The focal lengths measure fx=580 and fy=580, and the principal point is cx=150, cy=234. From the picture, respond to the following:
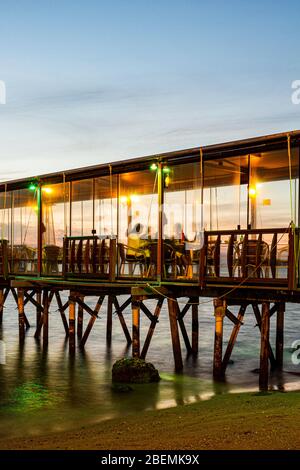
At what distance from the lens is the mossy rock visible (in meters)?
13.0

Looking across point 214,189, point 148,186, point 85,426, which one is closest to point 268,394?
point 85,426

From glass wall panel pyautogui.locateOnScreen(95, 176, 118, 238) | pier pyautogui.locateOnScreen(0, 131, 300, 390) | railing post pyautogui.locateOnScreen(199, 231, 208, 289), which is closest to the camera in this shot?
pier pyautogui.locateOnScreen(0, 131, 300, 390)

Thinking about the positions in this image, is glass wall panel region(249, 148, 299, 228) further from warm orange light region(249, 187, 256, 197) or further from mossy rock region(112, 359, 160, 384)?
mossy rock region(112, 359, 160, 384)

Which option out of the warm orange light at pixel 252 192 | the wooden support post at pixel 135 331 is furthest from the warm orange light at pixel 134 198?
the warm orange light at pixel 252 192

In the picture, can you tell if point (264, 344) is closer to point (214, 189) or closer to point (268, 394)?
point (268, 394)

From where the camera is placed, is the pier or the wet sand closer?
the wet sand

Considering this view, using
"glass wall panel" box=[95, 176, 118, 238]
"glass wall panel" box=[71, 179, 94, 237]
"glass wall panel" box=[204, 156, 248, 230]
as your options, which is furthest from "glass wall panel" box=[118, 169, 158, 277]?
"glass wall panel" box=[204, 156, 248, 230]

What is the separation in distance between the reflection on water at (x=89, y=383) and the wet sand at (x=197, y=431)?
112 cm

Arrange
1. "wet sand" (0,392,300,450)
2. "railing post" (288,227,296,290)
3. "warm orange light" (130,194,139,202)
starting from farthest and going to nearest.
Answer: "warm orange light" (130,194,139,202) → "railing post" (288,227,296,290) → "wet sand" (0,392,300,450)

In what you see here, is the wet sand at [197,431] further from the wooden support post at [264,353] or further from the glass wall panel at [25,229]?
the glass wall panel at [25,229]

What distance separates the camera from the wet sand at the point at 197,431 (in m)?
7.02

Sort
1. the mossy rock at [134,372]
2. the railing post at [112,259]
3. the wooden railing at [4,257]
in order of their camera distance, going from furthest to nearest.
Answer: the wooden railing at [4,257], the railing post at [112,259], the mossy rock at [134,372]

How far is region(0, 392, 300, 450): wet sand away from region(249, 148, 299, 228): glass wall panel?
18.3 feet

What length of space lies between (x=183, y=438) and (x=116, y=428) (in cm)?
154
